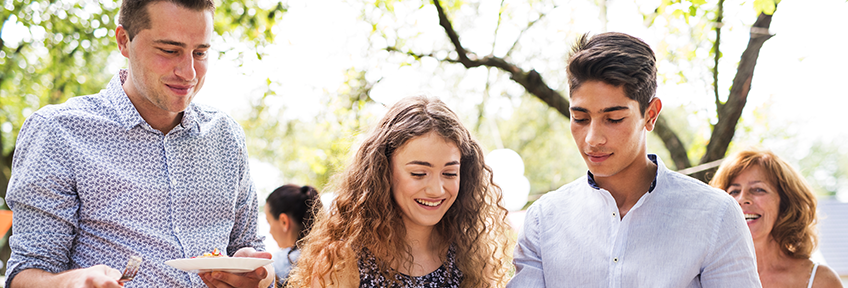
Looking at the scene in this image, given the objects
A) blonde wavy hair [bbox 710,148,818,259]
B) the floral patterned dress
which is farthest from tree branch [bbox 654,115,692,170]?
the floral patterned dress

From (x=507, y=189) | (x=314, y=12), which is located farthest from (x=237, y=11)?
(x=507, y=189)

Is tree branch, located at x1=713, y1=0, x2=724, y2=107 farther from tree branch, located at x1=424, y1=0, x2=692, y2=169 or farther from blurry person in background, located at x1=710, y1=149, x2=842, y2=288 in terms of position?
blurry person in background, located at x1=710, y1=149, x2=842, y2=288

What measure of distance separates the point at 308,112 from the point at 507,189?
592 cm

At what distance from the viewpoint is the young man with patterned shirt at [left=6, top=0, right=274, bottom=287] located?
214cm

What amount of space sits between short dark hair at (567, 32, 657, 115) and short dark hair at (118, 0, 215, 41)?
1.57 meters

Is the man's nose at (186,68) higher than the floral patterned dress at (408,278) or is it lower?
higher

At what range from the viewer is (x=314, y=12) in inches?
334

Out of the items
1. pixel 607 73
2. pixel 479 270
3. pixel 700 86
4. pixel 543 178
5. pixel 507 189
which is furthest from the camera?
pixel 543 178

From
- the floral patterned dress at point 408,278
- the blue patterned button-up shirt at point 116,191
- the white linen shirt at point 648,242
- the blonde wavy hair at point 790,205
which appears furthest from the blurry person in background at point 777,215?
the blue patterned button-up shirt at point 116,191

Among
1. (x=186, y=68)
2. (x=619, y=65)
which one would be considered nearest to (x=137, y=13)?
(x=186, y=68)

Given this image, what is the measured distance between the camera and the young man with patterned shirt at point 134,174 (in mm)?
2143

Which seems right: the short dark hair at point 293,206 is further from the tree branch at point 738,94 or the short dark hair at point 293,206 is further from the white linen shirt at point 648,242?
the tree branch at point 738,94

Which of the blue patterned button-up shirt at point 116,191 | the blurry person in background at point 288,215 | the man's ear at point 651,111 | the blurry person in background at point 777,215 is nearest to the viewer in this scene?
the blue patterned button-up shirt at point 116,191

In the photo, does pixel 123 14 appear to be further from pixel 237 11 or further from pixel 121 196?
pixel 237 11
